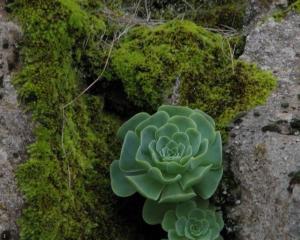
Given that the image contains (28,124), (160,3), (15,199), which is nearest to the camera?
(15,199)

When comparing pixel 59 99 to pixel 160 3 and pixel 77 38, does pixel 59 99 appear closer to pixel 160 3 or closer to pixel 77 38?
pixel 77 38

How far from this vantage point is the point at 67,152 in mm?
2580

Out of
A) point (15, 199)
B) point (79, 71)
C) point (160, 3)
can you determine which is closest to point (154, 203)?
point (15, 199)

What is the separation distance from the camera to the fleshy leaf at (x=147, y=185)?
94.6 inches

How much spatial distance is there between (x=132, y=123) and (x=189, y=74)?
0.41m

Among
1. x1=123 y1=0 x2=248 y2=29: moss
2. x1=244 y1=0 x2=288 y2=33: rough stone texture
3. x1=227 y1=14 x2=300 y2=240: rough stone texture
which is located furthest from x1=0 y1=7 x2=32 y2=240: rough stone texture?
x1=244 y1=0 x2=288 y2=33: rough stone texture

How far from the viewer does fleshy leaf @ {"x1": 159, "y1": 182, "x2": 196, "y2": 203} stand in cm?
238

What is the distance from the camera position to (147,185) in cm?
242

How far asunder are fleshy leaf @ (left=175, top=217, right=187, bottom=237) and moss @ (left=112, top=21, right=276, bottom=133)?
47 cm

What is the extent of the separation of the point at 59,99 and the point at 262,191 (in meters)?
0.89

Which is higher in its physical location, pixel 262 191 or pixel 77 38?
pixel 77 38

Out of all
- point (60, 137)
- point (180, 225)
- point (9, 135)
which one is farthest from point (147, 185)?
point (9, 135)

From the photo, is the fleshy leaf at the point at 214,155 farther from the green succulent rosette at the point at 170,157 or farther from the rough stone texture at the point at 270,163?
the rough stone texture at the point at 270,163

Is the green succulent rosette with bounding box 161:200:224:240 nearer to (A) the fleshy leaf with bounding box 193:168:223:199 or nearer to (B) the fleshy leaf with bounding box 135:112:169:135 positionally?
(A) the fleshy leaf with bounding box 193:168:223:199
